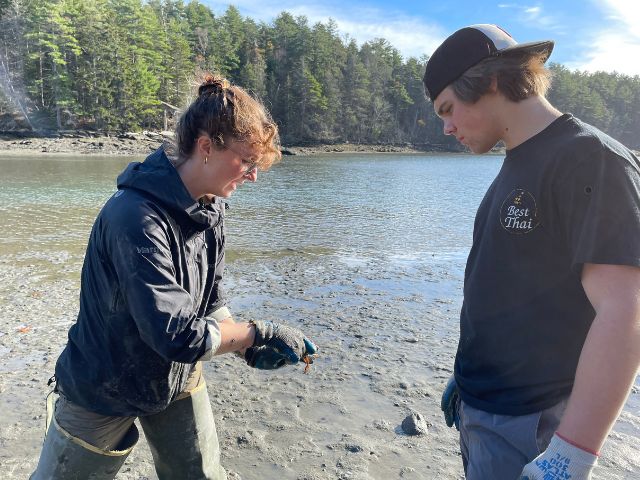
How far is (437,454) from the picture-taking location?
13.0 feet

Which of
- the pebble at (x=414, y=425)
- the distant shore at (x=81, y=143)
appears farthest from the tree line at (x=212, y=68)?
the pebble at (x=414, y=425)

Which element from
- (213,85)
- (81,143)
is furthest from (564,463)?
(81,143)

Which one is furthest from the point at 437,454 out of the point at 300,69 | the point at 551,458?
the point at 300,69

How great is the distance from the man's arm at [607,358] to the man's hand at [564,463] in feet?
0.08

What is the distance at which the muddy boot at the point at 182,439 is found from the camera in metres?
2.76

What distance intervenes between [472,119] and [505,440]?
50.6 inches

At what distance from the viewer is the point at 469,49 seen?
6.40 ft

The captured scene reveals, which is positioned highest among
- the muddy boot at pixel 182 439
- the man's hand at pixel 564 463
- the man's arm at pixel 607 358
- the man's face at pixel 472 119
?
the man's face at pixel 472 119

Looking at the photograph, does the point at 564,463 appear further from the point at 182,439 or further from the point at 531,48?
the point at 182,439

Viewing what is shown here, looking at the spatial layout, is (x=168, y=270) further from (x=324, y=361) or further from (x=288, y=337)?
(x=324, y=361)

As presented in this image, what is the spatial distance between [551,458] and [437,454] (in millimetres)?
2554

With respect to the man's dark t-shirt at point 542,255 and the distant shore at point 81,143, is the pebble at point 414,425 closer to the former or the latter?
the man's dark t-shirt at point 542,255

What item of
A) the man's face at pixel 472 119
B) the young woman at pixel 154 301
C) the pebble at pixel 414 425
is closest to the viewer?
the man's face at pixel 472 119

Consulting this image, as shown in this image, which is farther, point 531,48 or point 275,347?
point 275,347
